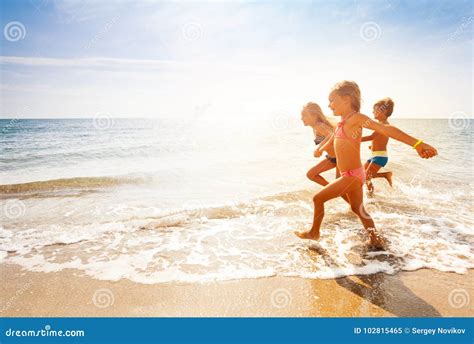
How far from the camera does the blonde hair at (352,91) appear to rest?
3637mm

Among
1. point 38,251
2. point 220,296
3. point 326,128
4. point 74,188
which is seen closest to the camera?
point 220,296

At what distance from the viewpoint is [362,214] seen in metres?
3.86

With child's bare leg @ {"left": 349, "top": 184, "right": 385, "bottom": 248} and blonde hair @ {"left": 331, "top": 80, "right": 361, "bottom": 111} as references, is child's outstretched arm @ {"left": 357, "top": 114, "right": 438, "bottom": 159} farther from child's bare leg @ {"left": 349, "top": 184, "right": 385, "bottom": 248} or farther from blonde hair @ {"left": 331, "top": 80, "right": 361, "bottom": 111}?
child's bare leg @ {"left": 349, "top": 184, "right": 385, "bottom": 248}

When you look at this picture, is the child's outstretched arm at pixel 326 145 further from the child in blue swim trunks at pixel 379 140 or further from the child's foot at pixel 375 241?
the child in blue swim trunks at pixel 379 140

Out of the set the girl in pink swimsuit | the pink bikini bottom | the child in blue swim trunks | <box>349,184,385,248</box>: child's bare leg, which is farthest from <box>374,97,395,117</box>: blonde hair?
<box>349,184,385,248</box>: child's bare leg

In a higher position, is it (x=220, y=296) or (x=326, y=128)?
(x=326, y=128)

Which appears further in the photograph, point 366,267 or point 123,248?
point 123,248

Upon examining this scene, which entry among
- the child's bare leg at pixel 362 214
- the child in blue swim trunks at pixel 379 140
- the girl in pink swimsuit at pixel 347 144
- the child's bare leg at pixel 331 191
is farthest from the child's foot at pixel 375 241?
the child in blue swim trunks at pixel 379 140

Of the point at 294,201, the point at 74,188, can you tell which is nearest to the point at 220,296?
the point at 294,201

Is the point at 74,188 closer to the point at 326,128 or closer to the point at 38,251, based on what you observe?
the point at 38,251

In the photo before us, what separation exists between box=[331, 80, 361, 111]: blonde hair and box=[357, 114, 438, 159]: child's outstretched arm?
0.68 ft

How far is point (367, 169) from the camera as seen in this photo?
6410mm

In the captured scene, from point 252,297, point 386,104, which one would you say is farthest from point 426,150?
point 386,104
